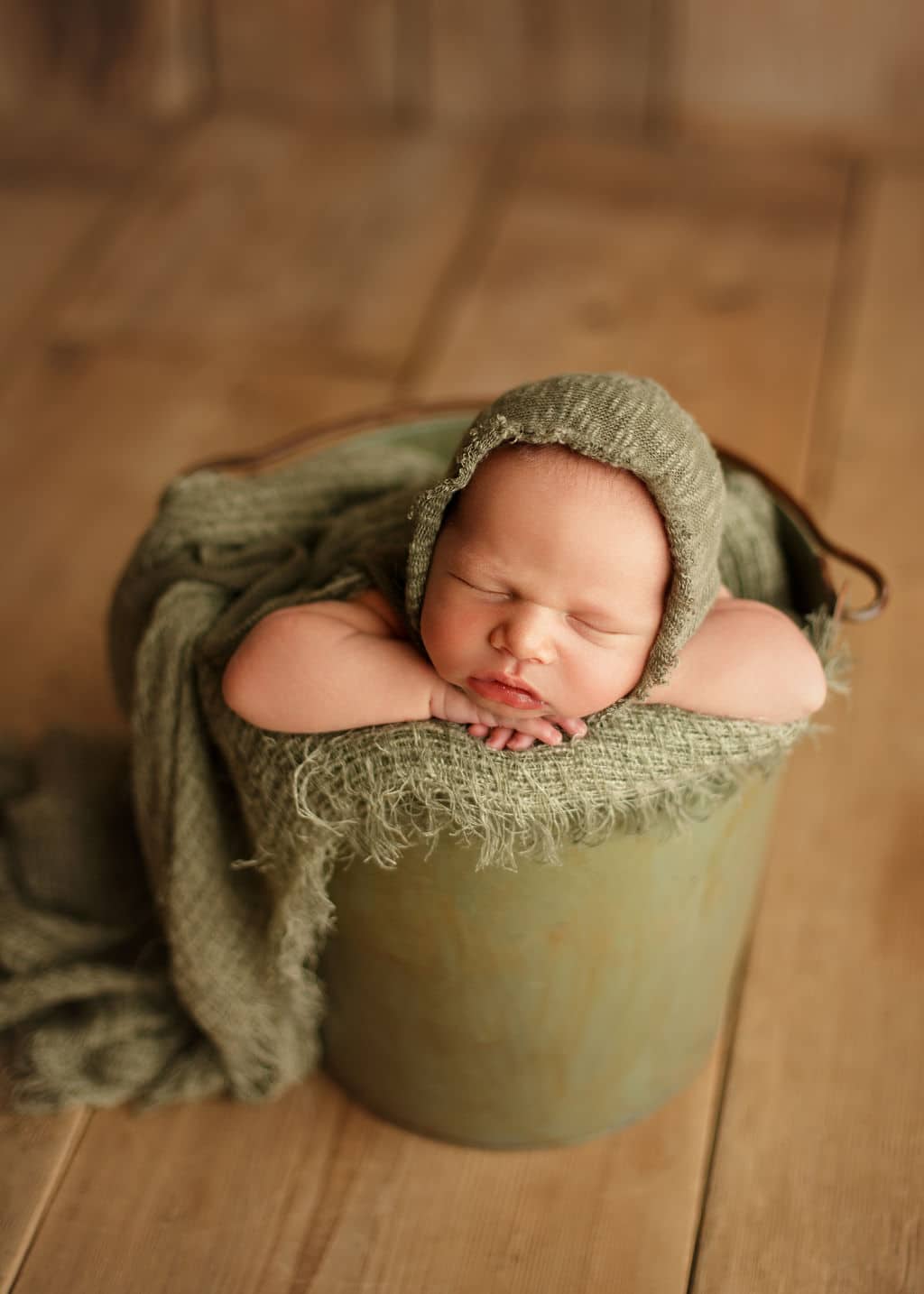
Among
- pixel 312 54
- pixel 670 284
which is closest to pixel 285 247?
pixel 312 54

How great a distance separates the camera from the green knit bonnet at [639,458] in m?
0.80

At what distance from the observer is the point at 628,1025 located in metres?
1.03

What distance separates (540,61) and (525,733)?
1882mm

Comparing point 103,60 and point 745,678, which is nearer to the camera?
point 745,678

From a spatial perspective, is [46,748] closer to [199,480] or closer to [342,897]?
[199,480]

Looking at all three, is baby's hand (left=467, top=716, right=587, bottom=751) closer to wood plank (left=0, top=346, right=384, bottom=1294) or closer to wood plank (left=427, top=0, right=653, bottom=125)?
wood plank (left=0, top=346, right=384, bottom=1294)

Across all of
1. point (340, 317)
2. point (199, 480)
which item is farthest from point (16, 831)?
point (340, 317)

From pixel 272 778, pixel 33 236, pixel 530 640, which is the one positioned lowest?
Result: pixel 33 236

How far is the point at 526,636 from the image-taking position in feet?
2.67

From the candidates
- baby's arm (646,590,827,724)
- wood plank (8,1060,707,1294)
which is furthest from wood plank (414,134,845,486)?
wood plank (8,1060,707,1294)

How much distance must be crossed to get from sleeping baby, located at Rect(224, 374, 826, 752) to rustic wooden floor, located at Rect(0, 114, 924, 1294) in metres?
0.41

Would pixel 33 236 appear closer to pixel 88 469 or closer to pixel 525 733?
pixel 88 469

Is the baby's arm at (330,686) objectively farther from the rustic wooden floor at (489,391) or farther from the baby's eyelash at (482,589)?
the rustic wooden floor at (489,391)

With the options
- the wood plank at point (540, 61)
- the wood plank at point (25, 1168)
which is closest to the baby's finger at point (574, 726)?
the wood plank at point (25, 1168)
